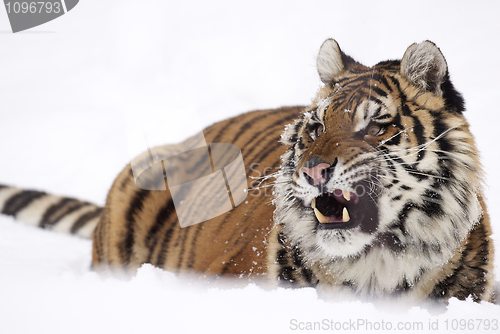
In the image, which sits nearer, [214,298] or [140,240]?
[214,298]

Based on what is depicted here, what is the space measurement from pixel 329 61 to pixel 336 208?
825mm

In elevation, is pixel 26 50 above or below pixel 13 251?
above

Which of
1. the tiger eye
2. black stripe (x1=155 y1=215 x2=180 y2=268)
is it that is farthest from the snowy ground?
the tiger eye

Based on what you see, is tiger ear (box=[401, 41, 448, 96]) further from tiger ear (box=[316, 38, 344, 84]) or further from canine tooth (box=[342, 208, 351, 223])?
canine tooth (box=[342, 208, 351, 223])

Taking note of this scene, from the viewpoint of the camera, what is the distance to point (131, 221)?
279 centimetres

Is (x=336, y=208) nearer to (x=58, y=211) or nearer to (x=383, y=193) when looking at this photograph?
(x=383, y=193)

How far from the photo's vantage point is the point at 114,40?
6.09 metres

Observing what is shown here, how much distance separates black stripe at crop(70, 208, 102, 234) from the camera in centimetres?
319

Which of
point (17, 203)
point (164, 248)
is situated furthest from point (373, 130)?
point (17, 203)

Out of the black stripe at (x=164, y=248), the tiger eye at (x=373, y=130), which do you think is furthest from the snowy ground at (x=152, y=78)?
the tiger eye at (x=373, y=130)

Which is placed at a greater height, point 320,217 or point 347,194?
point 347,194

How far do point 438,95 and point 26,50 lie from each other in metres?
6.58

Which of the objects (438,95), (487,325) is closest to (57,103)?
(438,95)

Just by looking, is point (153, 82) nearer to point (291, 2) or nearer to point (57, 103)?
point (57, 103)
